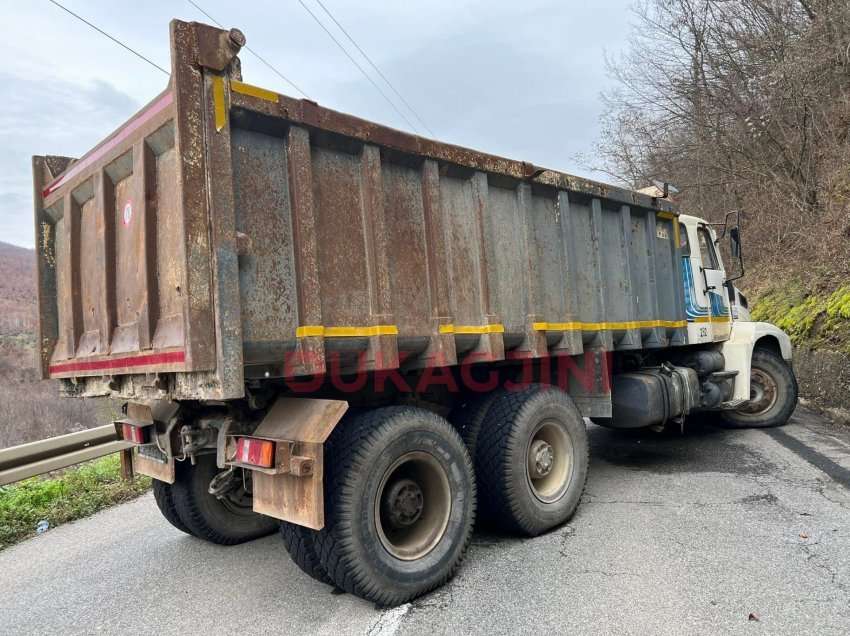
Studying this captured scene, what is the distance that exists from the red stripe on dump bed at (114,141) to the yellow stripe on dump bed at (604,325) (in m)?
2.81

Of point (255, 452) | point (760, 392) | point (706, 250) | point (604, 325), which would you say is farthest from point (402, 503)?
point (760, 392)

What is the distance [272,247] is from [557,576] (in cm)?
251

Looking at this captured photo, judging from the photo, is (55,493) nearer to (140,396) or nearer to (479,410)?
(140,396)

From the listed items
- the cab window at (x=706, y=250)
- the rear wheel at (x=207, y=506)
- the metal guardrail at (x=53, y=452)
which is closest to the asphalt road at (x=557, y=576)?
the rear wheel at (x=207, y=506)

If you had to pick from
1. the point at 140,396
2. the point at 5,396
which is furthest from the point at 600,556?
the point at 5,396

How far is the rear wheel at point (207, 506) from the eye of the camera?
4148 millimetres

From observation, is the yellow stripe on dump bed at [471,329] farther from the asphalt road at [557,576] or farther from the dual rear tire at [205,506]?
the dual rear tire at [205,506]

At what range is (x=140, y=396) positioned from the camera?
3201 millimetres

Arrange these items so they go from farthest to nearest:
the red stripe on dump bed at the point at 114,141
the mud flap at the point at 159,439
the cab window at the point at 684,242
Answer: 1. the cab window at the point at 684,242
2. the mud flap at the point at 159,439
3. the red stripe on dump bed at the point at 114,141

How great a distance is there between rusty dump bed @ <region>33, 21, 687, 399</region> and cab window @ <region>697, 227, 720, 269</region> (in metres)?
3.00

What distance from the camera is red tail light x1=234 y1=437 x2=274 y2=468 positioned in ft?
9.49

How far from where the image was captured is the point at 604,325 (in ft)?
16.6

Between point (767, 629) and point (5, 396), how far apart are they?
64.2ft

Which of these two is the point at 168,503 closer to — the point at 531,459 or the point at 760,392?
the point at 531,459
